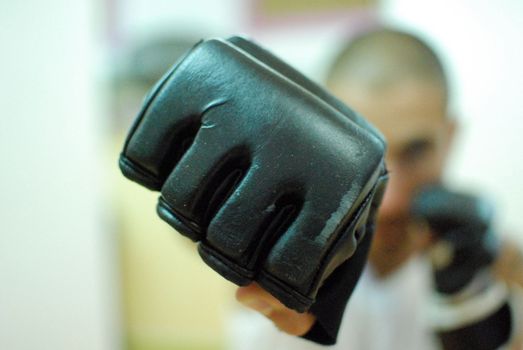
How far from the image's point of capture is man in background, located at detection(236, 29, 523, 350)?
85cm

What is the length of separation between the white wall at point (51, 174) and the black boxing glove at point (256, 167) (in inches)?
59.5

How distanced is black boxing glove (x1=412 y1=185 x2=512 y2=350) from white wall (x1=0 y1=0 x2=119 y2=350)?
1.32 meters

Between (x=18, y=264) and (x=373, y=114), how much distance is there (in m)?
1.33

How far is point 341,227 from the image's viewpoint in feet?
1.14

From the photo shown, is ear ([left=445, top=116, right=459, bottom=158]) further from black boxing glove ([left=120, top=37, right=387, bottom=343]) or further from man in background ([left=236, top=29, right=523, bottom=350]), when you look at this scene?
black boxing glove ([left=120, top=37, right=387, bottom=343])

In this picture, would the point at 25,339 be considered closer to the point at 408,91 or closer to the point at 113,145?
the point at 113,145

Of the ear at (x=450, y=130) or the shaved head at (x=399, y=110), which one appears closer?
the shaved head at (x=399, y=110)

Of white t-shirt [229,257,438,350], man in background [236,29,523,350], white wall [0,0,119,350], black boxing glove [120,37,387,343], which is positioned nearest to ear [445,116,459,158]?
man in background [236,29,523,350]

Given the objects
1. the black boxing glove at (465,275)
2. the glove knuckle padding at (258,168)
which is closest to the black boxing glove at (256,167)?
the glove knuckle padding at (258,168)

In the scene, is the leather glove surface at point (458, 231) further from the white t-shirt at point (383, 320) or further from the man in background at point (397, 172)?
the white t-shirt at point (383, 320)

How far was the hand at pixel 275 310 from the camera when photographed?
1.29 feet

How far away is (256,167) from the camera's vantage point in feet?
1.12

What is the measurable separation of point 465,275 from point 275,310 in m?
0.33

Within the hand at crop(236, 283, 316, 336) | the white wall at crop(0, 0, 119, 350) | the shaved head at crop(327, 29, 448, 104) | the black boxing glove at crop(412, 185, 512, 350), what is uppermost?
the shaved head at crop(327, 29, 448, 104)
